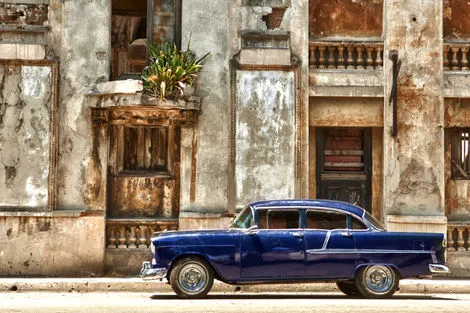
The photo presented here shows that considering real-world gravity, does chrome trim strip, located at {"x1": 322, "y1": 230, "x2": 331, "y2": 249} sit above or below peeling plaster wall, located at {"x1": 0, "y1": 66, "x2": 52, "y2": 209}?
below

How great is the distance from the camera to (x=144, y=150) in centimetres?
1947

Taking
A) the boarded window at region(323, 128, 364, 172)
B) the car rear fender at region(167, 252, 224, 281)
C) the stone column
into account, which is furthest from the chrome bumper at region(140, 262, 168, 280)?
the boarded window at region(323, 128, 364, 172)

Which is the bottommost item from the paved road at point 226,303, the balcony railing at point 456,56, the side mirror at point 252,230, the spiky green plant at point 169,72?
the paved road at point 226,303

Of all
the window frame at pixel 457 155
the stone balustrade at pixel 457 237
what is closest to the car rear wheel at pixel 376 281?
the stone balustrade at pixel 457 237

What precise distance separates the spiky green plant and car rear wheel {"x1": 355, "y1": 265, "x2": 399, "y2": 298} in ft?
20.1

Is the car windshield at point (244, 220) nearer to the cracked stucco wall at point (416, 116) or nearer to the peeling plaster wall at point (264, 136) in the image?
the peeling plaster wall at point (264, 136)

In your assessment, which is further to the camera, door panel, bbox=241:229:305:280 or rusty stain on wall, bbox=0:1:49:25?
rusty stain on wall, bbox=0:1:49:25

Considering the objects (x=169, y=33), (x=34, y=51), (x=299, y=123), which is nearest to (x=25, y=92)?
(x=34, y=51)

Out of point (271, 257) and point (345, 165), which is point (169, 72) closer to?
point (345, 165)

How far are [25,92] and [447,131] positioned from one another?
891 centimetres

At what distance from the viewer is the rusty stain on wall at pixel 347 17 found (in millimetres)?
19625

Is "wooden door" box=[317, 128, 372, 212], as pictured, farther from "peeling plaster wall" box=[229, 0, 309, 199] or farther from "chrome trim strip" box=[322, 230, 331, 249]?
"chrome trim strip" box=[322, 230, 331, 249]

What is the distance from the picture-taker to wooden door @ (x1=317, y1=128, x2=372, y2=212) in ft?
64.7

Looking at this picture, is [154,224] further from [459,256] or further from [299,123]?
[459,256]
